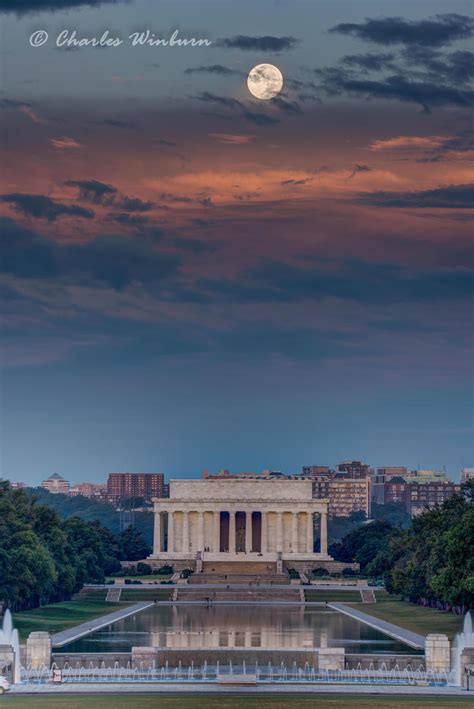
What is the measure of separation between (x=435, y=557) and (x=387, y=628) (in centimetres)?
1080

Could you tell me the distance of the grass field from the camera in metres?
49.2

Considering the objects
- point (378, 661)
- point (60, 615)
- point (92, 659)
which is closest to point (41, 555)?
point (60, 615)

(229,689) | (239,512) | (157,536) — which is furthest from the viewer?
(239,512)

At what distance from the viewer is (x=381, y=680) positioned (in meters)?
58.4

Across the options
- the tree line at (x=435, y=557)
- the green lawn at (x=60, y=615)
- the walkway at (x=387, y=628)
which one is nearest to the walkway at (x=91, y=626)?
the green lawn at (x=60, y=615)

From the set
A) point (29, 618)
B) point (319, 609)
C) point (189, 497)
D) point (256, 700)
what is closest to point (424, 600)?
point (319, 609)

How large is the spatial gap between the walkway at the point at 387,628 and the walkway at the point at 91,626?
12969 millimetres

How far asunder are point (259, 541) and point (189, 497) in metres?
9.71

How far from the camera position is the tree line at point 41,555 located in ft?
289

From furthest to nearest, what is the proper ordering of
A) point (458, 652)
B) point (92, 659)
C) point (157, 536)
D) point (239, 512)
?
point (239, 512) < point (157, 536) < point (92, 659) < point (458, 652)

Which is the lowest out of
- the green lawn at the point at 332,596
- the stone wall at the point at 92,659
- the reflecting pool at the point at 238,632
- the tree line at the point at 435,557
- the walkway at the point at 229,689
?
the walkway at the point at 229,689

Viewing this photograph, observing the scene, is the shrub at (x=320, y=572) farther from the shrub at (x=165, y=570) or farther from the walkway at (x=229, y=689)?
the walkway at (x=229, y=689)

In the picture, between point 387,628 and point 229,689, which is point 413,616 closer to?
point 387,628

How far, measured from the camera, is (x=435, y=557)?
90625 millimetres
